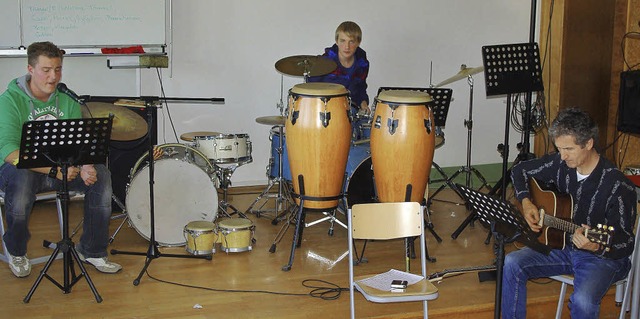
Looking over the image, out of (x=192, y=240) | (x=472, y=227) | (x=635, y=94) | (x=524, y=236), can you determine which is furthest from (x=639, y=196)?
(x=192, y=240)

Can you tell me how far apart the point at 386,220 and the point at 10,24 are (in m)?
3.59

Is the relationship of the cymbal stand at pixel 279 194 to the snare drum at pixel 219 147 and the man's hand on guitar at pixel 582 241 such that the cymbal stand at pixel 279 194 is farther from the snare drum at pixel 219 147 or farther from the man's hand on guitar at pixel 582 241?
the man's hand on guitar at pixel 582 241

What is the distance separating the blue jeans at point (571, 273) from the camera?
12.3 feet

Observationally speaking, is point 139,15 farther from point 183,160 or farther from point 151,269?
point 151,269

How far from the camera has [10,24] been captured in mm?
5914

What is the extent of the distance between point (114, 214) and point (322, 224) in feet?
5.29

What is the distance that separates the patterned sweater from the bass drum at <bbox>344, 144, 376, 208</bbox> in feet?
5.02

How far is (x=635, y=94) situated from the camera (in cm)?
622

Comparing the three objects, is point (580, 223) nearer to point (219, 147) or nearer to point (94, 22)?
point (219, 147)

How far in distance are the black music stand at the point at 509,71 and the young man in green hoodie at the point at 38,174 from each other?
2485mm

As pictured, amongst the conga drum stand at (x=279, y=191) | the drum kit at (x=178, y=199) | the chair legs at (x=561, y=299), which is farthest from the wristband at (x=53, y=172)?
the chair legs at (x=561, y=299)

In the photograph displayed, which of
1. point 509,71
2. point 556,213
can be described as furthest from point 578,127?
point 509,71

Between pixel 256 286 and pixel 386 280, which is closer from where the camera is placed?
pixel 386 280

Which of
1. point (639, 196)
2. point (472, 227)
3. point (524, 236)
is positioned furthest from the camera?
point (472, 227)
